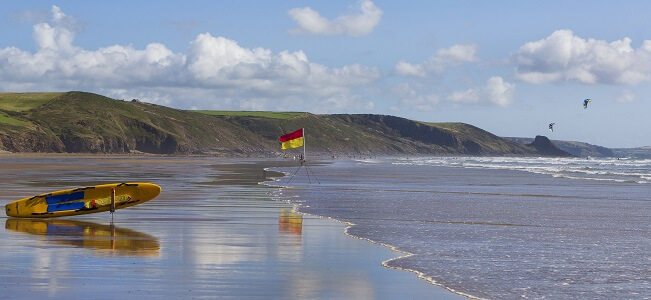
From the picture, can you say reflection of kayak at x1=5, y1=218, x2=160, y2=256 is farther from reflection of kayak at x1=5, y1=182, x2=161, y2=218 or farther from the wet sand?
reflection of kayak at x1=5, y1=182, x2=161, y2=218

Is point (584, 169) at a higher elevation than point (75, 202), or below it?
higher

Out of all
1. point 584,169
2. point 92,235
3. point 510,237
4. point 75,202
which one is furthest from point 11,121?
point 510,237

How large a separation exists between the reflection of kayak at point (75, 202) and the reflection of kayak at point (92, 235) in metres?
0.28

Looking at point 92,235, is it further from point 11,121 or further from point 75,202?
point 11,121

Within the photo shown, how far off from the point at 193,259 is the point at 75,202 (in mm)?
10417

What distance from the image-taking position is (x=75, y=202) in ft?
88.1

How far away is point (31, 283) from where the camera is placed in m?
14.5

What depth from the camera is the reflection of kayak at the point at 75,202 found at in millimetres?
26109

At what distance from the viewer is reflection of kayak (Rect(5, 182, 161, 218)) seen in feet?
85.7

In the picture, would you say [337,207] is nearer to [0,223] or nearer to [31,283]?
[0,223]

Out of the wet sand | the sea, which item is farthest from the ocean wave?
the wet sand

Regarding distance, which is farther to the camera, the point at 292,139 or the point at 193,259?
the point at 292,139

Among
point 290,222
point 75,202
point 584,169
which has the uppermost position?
point 584,169

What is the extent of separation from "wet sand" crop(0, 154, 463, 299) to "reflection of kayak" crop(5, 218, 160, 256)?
0.08 feet
